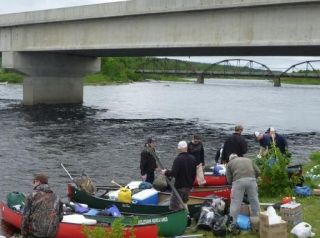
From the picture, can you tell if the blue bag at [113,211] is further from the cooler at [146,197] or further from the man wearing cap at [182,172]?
the man wearing cap at [182,172]

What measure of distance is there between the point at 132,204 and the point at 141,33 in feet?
90.0

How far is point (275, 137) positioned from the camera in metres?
17.8

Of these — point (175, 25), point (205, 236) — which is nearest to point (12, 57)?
point (175, 25)

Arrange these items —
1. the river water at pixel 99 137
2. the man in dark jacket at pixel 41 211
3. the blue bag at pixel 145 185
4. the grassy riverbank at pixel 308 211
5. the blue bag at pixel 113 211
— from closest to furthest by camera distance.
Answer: the man in dark jacket at pixel 41 211 → the grassy riverbank at pixel 308 211 → the blue bag at pixel 113 211 → the blue bag at pixel 145 185 → the river water at pixel 99 137

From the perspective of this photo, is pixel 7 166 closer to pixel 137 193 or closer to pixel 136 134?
pixel 137 193

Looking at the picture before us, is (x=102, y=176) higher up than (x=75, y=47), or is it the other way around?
(x=75, y=47)

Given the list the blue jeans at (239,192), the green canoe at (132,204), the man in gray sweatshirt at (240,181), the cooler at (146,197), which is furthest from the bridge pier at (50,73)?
the blue jeans at (239,192)

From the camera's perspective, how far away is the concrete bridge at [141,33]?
1202 inches

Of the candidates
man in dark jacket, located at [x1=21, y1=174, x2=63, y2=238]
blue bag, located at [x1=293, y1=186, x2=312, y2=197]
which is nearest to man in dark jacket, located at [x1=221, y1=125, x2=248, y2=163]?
blue bag, located at [x1=293, y1=186, x2=312, y2=197]

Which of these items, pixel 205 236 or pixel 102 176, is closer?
pixel 205 236

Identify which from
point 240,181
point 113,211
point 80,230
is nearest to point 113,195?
point 113,211

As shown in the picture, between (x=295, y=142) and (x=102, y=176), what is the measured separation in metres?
16.3

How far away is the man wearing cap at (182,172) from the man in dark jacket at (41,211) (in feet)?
13.5

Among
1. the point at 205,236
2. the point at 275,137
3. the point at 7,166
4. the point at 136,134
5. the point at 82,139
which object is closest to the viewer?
the point at 205,236
